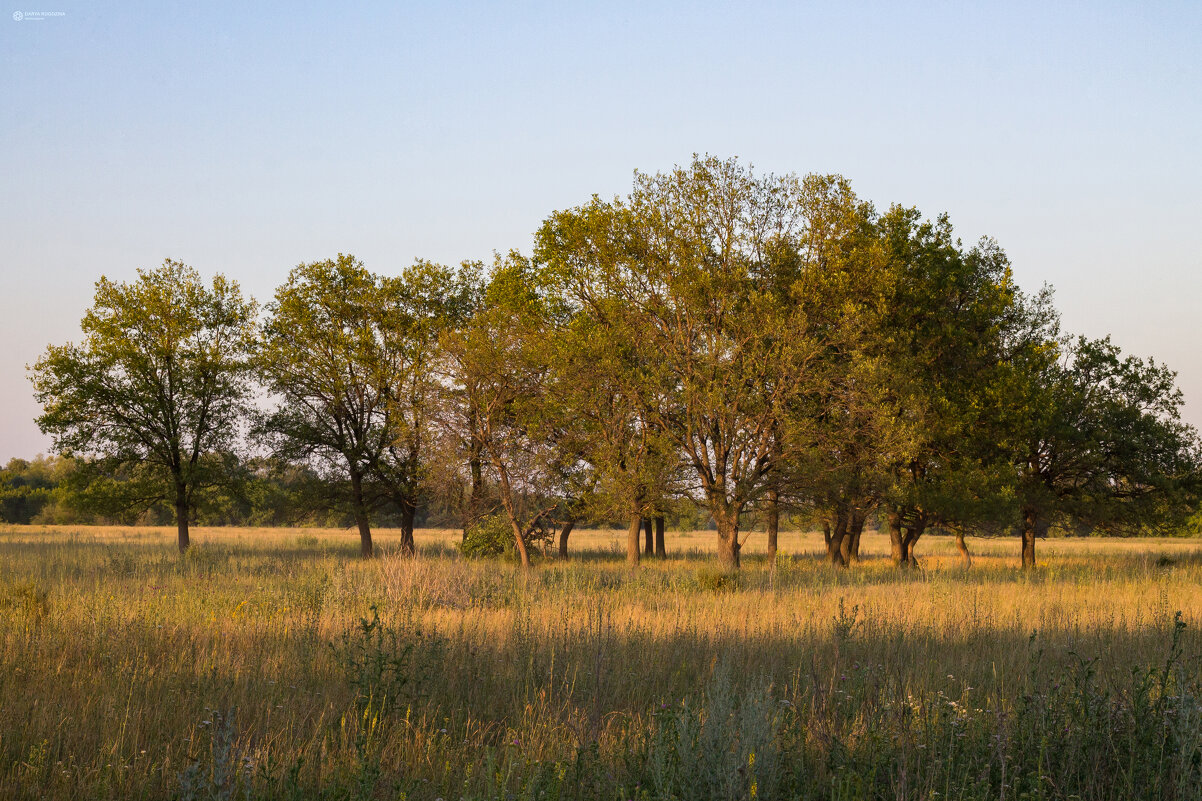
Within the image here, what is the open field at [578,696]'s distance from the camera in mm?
4773

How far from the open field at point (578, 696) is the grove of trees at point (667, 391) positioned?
9.56 metres

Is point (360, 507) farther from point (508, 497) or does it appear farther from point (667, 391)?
point (667, 391)

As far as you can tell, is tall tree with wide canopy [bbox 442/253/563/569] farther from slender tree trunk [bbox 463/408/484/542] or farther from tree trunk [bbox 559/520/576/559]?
tree trunk [bbox 559/520/576/559]

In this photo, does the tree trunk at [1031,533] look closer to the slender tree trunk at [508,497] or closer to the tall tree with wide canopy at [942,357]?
the tall tree with wide canopy at [942,357]

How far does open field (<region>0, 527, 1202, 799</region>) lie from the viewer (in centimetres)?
477

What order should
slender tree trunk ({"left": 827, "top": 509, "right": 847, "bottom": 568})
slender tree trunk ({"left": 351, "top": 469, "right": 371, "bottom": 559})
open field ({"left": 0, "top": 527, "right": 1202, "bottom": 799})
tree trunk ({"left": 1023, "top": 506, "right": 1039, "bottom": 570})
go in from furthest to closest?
slender tree trunk ({"left": 351, "top": 469, "right": 371, "bottom": 559}) → tree trunk ({"left": 1023, "top": 506, "right": 1039, "bottom": 570}) → slender tree trunk ({"left": 827, "top": 509, "right": 847, "bottom": 568}) → open field ({"left": 0, "top": 527, "right": 1202, "bottom": 799})

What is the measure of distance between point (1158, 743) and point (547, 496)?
21.4 metres

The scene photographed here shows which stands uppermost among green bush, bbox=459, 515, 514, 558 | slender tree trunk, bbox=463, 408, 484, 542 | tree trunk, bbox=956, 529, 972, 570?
slender tree trunk, bbox=463, 408, 484, 542

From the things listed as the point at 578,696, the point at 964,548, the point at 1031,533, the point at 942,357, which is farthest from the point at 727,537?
Result: the point at 578,696

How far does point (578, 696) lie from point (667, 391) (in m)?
16.5

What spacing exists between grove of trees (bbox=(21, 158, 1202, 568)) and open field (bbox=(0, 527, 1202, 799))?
9.56 metres

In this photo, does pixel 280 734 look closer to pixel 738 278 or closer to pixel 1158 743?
pixel 1158 743

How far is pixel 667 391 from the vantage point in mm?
23219

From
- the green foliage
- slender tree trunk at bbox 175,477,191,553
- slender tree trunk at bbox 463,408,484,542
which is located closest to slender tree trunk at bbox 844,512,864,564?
slender tree trunk at bbox 463,408,484,542
